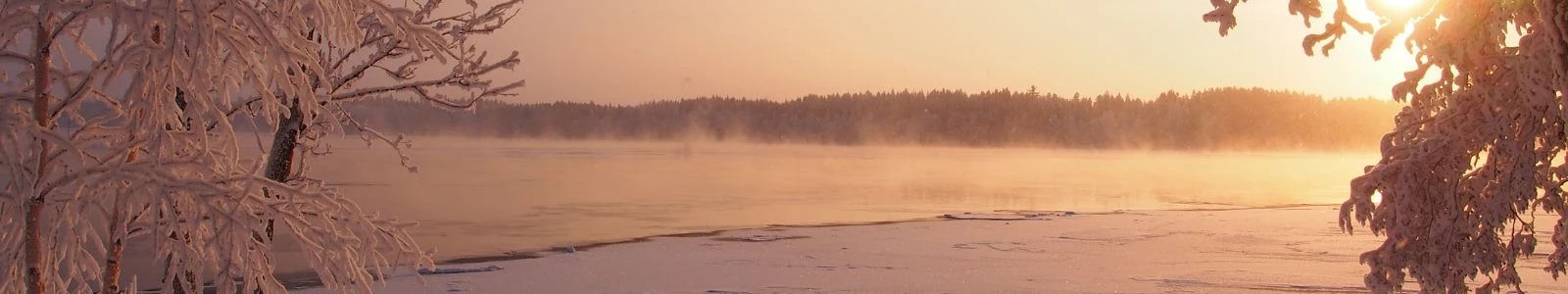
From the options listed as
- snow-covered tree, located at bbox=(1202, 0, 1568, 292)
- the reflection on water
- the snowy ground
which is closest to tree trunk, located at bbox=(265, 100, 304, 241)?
the snowy ground

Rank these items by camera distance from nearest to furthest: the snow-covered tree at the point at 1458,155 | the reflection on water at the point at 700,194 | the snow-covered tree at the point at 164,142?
the snow-covered tree at the point at 164,142, the snow-covered tree at the point at 1458,155, the reflection on water at the point at 700,194

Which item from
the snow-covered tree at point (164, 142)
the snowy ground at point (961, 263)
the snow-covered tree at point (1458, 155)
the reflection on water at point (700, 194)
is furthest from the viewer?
the reflection on water at point (700, 194)

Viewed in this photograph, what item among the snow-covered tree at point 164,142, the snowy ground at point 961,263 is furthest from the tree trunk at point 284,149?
the snow-covered tree at point 164,142

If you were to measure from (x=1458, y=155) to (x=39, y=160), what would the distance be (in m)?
7.46

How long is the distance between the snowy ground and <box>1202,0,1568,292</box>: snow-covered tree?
13.3 ft

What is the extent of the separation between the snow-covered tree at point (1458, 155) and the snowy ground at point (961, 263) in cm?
406

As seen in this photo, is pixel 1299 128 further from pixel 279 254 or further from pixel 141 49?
pixel 141 49

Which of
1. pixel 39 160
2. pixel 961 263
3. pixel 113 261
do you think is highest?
pixel 39 160

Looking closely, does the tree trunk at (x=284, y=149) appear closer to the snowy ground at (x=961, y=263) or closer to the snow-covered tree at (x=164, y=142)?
the snowy ground at (x=961, y=263)

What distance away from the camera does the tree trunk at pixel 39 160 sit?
3639 mm

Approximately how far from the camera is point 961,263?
533 inches

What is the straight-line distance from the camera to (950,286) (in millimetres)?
11430

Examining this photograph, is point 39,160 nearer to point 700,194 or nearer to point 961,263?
point 961,263

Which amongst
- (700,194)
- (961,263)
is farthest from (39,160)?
(700,194)
